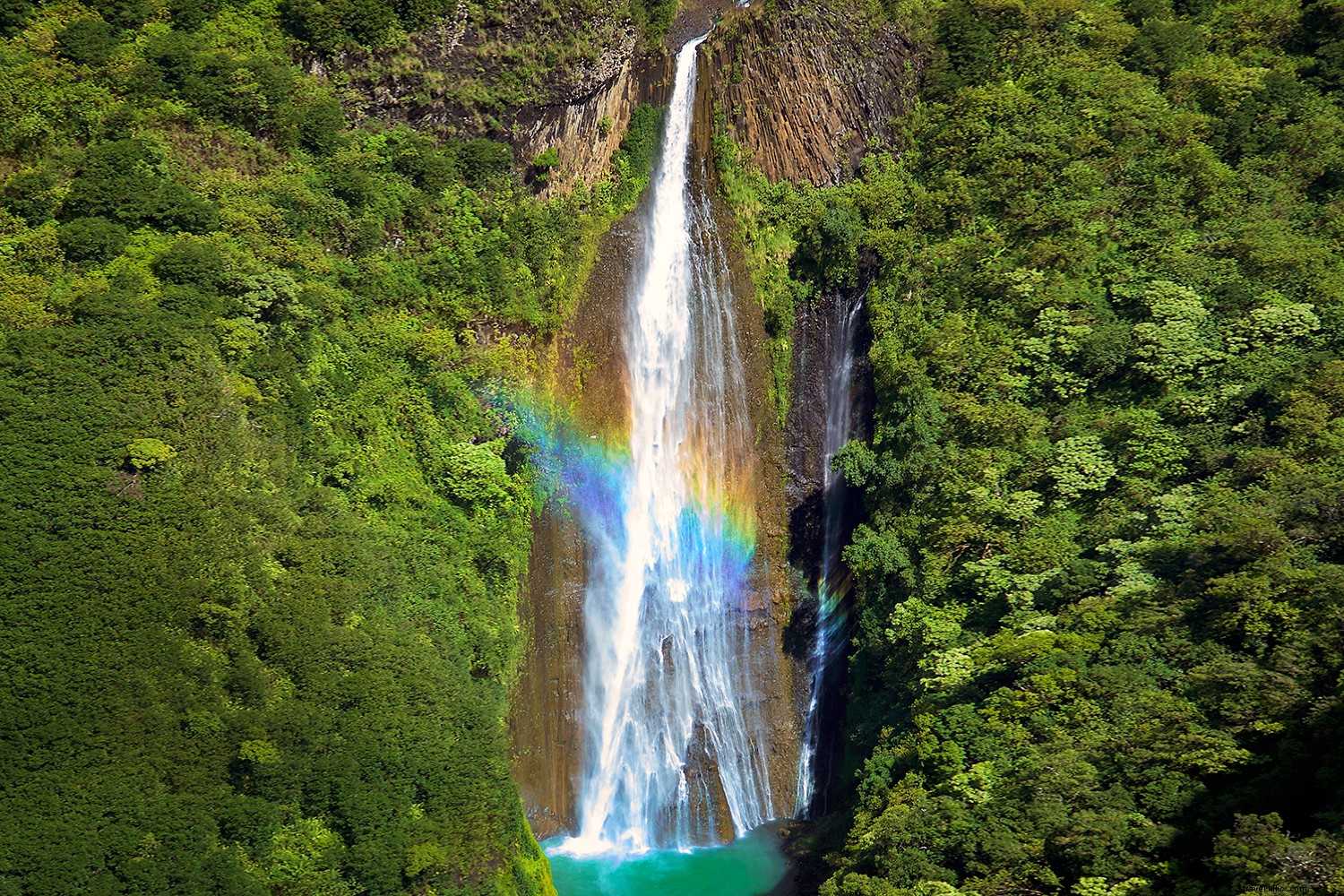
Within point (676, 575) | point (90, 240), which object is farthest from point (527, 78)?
point (676, 575)

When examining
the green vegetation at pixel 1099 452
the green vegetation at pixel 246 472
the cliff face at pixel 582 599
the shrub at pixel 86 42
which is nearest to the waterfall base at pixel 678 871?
the cliff face at pixel 582 599

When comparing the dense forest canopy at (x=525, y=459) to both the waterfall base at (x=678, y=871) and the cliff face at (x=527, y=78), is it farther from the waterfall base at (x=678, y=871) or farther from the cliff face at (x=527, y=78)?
the waterfall base at (x=678, y=871)

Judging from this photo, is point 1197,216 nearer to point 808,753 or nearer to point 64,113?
point 808,753

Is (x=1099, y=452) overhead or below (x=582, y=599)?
overhead

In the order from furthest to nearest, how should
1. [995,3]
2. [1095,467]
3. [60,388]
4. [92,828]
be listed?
[995,3] < [1095,467] < [60,388] < [92,828]

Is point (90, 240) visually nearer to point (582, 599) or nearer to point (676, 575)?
point (582, 599)

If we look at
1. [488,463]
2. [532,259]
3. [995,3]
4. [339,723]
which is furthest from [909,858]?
[995,3]
